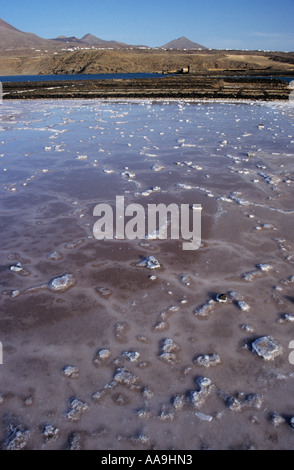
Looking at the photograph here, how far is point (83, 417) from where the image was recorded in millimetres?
1740

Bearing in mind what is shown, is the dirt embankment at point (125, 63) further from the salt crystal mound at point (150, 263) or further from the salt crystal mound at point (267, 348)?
the salt crystal mound at point (267, 348)

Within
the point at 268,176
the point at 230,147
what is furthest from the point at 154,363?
the point at 230,147

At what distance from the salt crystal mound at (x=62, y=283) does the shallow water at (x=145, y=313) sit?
25mm

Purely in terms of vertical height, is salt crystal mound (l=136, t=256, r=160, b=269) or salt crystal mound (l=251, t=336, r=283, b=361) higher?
salt crystal mound (l=136, t=256, r=160, b=269)

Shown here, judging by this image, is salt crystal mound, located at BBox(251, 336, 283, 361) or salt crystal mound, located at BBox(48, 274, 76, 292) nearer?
salt crystal mound, located at BBox(251, 336, 283, 361)

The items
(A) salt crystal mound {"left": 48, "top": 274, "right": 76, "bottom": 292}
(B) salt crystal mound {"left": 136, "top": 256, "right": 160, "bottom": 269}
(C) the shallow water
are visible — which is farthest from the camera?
(B) salt crystal mound {"left": 136, "top": 256, "right": 160, "bottom": 269}

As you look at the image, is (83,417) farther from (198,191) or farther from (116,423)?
(198,191)

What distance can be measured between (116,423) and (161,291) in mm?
1223

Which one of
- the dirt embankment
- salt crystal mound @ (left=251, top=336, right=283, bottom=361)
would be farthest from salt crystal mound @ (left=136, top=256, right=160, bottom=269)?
the dirt embankment

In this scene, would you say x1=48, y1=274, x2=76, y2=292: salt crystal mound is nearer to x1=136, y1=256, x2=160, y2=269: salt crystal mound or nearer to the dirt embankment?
x1=136, y1=256, x2=160, y2=269: salt crystal mound

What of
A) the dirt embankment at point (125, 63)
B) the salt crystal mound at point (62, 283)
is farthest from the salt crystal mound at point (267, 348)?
the dirt embankment at point (125, 63)

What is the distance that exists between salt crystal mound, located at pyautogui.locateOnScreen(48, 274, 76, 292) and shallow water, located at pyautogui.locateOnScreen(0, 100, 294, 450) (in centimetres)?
2

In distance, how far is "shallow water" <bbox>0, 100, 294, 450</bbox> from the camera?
5.64 ft

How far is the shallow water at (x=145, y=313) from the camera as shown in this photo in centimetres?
172
